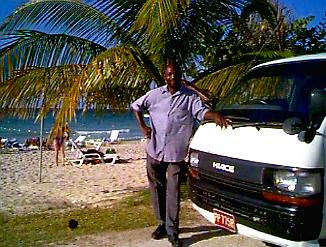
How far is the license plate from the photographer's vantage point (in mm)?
4750

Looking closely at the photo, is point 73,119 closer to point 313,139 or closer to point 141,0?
point 141,0

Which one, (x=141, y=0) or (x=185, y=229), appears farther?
(x=141, y=0)

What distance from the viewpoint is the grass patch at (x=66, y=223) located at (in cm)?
630

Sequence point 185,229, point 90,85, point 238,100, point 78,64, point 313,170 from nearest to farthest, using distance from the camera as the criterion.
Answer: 1. point 313,170
2. point 238,100
3. point 185,229
4. point 90,85
5. point 78,64

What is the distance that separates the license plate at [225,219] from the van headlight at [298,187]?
615 millimetres

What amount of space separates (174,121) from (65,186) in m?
8.31

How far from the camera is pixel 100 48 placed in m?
9.04

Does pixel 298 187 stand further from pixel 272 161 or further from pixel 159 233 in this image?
pixel 159 233


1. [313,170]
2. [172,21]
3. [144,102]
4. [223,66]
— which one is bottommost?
[313,170]

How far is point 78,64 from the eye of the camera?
8.63 meters

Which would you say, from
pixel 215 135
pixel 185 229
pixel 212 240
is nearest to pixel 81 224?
pixel 185 229

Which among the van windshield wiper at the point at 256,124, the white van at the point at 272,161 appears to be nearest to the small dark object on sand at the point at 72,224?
the white van at the point at 272,161

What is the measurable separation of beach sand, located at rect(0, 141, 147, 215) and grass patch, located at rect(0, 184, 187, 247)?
895mm

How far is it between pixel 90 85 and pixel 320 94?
13.2 feet
